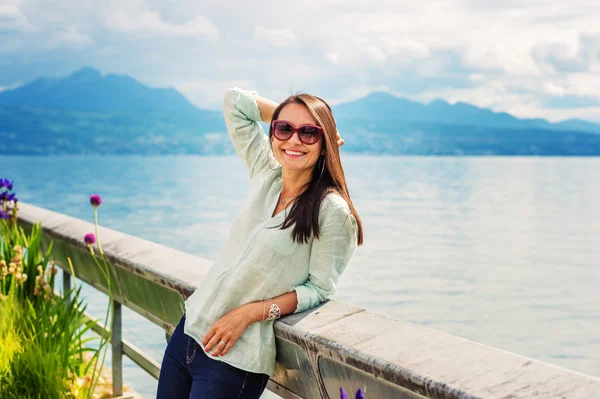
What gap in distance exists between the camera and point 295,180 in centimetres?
209

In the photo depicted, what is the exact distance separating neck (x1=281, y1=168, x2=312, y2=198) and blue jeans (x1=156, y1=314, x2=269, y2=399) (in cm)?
48

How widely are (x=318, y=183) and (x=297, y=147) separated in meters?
0.11

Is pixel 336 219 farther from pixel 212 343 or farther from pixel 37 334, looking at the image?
pixel 37 334

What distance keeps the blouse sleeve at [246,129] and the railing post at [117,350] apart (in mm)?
→ 901

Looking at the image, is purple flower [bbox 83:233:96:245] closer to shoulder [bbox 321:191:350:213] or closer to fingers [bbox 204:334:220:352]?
fingers [bbox 204:334:220:352]

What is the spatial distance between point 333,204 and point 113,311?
1.27 metres

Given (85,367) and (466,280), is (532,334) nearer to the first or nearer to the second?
(466,280)

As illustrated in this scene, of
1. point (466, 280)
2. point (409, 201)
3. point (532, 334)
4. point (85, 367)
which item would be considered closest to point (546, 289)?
point (466, 280)

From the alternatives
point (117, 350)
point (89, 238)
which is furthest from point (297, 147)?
point (117, 350)

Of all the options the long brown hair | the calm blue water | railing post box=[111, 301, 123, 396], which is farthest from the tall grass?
the long brown hair

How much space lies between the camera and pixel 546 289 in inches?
698

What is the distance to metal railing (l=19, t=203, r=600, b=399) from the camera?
4.48ft

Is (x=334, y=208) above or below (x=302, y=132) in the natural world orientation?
below

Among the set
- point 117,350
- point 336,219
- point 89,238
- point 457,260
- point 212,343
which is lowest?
point 457,260
